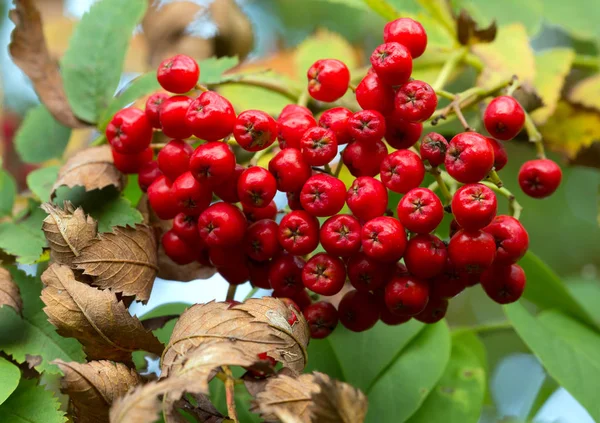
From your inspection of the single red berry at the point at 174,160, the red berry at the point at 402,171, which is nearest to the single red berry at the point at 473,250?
the red berry at the point at 402,171

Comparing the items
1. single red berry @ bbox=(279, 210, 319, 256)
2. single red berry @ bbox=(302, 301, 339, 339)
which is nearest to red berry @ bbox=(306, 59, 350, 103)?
single red berry @ bbox=(279, 210, 319, 256)

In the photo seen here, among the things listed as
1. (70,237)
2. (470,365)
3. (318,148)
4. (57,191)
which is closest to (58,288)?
(70,237)

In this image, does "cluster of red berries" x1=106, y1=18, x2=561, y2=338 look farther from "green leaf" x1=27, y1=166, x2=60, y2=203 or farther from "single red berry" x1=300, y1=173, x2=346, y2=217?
"green leaf" x1=27, y1=166, x2=60, y2=203

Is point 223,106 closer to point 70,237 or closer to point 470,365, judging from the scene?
point 70,237

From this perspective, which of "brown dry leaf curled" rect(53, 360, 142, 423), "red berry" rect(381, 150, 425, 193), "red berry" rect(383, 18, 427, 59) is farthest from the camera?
"red berry" rect(383, 18, 427, 59)

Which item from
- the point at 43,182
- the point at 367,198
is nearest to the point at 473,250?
the point at 367,198

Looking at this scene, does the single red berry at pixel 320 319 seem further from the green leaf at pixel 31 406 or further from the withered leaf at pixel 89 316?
the green leaf at pixel 31 406

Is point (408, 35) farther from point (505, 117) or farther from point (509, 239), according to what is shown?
point (509, 239)
